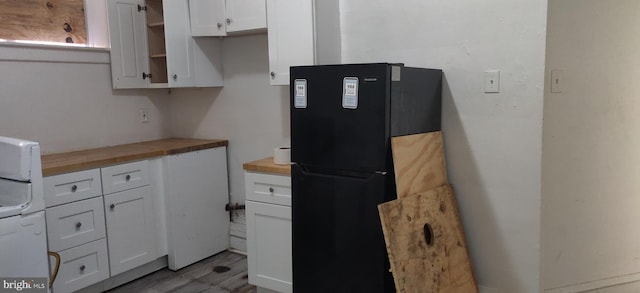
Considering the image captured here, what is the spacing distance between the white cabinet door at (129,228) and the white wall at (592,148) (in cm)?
235

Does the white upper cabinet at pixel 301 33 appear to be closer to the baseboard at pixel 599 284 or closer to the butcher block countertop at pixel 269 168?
the butcher block countertop at pixel 269 168

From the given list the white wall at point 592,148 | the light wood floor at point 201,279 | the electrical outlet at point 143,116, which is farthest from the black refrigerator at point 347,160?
the electrical outlet at point 143,116

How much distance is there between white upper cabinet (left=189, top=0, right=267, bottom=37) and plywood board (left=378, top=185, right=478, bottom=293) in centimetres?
146

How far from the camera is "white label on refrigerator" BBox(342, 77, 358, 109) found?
6.24 ft

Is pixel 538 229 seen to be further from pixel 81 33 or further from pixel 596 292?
pixel 81 33

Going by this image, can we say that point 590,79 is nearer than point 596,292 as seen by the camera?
Yes

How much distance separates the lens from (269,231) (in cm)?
258

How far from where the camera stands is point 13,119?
2.75 m

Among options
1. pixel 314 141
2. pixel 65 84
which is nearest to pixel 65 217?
pixel 65 84

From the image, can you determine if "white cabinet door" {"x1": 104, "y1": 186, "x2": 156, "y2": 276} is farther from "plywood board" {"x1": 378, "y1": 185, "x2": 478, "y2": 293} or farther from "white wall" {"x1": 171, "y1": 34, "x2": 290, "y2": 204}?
"plywood board" {"x1": 378, "y1": 185, "x2": 478, "y2": 293}

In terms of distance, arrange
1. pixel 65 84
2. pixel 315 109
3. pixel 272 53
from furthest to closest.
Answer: pixel 65 84
pixel 272 53
pixel 315 109

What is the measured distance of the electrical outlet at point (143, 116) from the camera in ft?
11.3

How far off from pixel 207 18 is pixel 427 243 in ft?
6.68

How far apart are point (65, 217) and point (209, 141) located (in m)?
1.12
